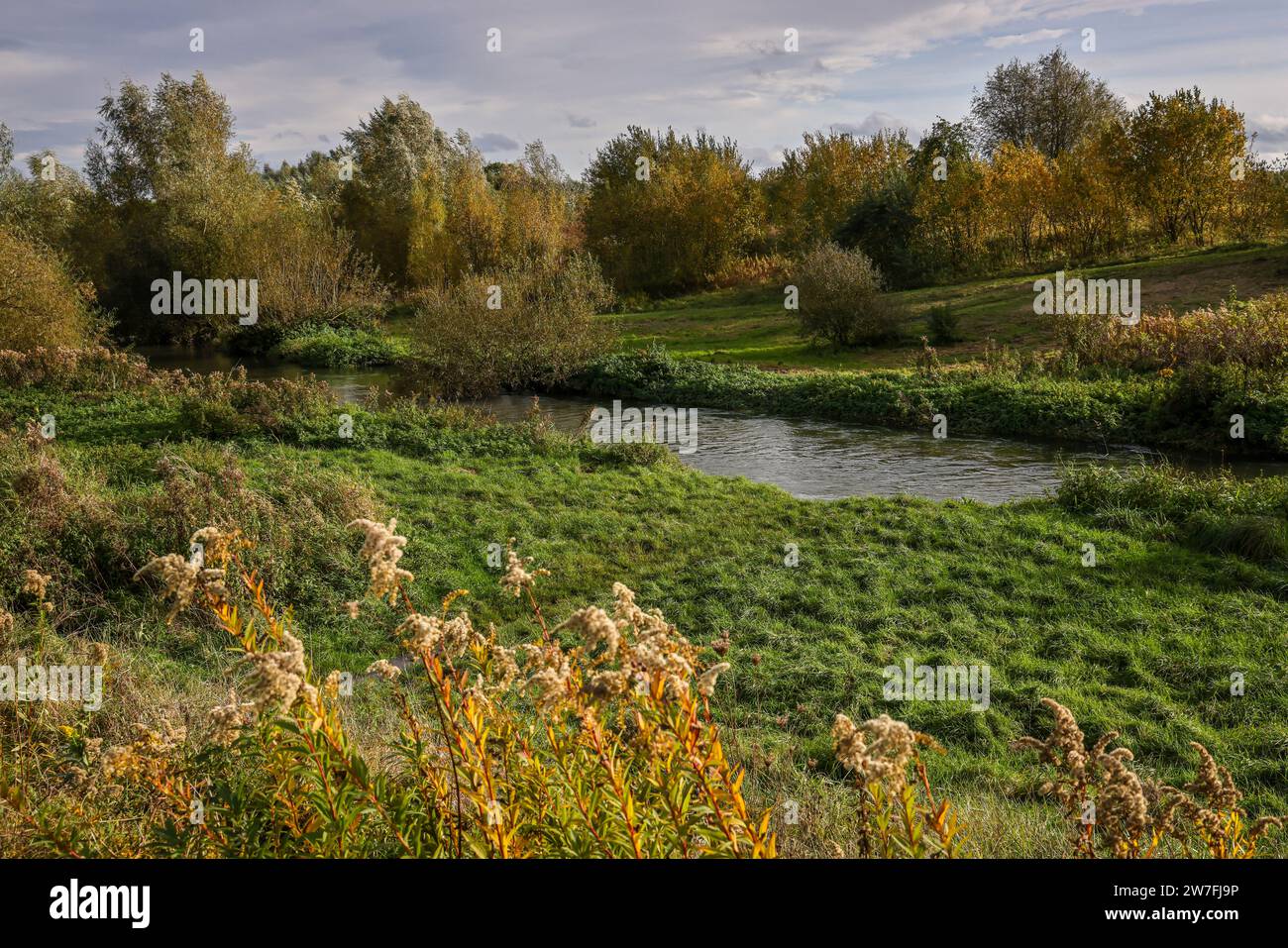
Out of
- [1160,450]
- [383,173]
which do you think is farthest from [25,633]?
[383,173]

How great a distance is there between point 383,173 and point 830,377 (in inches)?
1350

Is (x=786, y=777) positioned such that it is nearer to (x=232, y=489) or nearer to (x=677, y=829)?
(x=677, y=829)

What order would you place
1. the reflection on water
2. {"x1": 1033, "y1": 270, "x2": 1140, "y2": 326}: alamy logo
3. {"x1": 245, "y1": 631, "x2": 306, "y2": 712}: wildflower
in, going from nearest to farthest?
{"x1": 245, "y1": 631, "x2": 306, "y2": 712}: wildflower
the reflection on water
{"x1": 1033, "y1": 270, "x2": 1140, "y2": 326}: alamy logo

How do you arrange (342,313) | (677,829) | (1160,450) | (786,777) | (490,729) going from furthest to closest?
(342,313)
(1160,450)
(786,777)
(490,729)
(677,829)

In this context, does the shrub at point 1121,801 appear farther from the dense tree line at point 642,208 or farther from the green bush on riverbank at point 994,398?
the dense tree line at point 642,208

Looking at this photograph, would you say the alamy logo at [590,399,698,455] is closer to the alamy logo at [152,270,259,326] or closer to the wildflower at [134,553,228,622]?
the wildflower at [134,553,228,622]

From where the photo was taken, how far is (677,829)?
2162 mm

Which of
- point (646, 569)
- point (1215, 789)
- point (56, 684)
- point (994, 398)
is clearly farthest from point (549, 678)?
point (994, 398)

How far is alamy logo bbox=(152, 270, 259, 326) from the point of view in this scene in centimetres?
3422

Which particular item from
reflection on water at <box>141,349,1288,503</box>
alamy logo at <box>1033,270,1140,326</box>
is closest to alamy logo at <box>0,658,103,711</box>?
reflection on water at <box>141,349,1288,503</box>

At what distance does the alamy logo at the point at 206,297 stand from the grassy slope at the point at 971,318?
44.1ft

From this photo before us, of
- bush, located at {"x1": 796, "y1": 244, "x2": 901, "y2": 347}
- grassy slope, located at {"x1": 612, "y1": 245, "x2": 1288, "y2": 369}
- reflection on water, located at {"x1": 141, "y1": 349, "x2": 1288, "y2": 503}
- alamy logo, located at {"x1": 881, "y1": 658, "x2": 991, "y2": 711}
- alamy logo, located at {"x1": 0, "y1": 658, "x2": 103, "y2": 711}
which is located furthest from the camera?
bush, located at {"x1": 796, "y1": 244, "x2": 901, "y2": 347}

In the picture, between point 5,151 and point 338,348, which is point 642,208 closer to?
point 338,348
